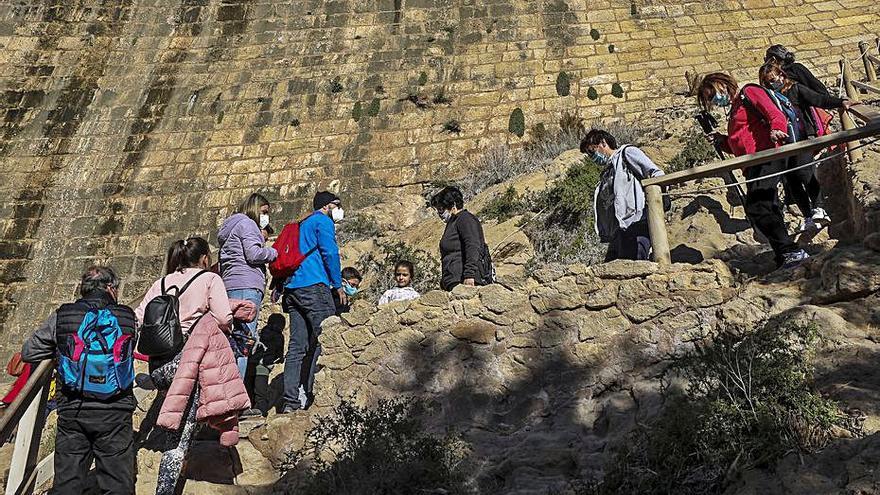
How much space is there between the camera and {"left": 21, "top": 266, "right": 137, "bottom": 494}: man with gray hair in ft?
13.8

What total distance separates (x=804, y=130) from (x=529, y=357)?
2.41 metres

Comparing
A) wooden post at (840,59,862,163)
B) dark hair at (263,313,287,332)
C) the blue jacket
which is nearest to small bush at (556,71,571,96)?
wooden post at (840,59,862,163)

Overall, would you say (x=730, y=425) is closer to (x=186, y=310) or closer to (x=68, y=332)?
(x=186, y=310)

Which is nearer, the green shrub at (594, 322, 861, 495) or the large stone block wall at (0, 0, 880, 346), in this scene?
the green shrub at (594, 322, 861, 495)

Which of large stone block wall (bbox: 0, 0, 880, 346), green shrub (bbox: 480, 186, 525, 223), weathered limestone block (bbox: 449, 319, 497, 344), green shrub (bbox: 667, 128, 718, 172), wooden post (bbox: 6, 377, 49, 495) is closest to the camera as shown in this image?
wooden post (bbox: 6, 377, 49, 495)

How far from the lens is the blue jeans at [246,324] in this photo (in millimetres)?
5395

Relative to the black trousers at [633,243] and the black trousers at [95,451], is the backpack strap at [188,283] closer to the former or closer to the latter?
the black trousers at [95,451]

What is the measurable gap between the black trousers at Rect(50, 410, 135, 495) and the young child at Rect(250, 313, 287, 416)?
59.8 inches

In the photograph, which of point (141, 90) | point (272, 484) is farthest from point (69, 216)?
point (272, 484)

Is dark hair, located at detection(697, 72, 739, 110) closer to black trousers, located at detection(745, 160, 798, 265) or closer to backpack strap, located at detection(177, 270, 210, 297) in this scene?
black trousers, located at detection(745, 160, 798, 265)

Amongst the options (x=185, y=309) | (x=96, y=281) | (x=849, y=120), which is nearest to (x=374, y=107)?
(x=849, y=120)

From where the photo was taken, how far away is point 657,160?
8.84 metres

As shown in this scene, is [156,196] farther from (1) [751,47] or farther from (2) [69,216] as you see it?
(1) [751,47]

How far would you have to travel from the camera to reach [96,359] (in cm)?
425
